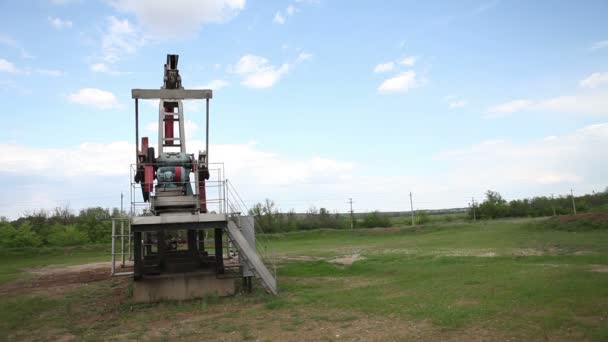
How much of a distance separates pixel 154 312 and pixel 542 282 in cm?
985

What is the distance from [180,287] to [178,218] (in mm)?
2218

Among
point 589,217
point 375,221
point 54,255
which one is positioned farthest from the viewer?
point 375,221

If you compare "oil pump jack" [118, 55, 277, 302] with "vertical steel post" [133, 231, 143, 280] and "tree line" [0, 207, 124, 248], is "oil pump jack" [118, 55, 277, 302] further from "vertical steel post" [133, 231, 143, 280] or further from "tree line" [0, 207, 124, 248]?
"tree line" [0, 207, 124, 248]

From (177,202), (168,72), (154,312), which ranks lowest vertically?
(154,312)

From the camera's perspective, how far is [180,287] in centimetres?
1284

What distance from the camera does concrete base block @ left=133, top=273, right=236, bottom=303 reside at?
12594 mm

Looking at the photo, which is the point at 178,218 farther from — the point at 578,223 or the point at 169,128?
the point at 578,223

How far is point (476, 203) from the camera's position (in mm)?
60406

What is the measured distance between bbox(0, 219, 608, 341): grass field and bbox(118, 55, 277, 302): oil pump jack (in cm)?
67

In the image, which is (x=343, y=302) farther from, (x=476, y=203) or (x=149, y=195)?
(x=476, y=203)

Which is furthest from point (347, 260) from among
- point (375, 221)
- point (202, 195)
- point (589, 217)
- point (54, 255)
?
point (375, 221)

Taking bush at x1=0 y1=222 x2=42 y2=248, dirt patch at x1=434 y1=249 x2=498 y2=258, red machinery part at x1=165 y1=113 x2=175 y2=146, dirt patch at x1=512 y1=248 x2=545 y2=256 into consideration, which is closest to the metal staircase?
red machinery part at x1=165 y1=113 x2=175 y2=146

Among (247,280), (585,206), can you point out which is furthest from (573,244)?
(585,206)

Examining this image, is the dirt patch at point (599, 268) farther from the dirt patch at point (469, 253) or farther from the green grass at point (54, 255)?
the green grass at point (54, 255)
